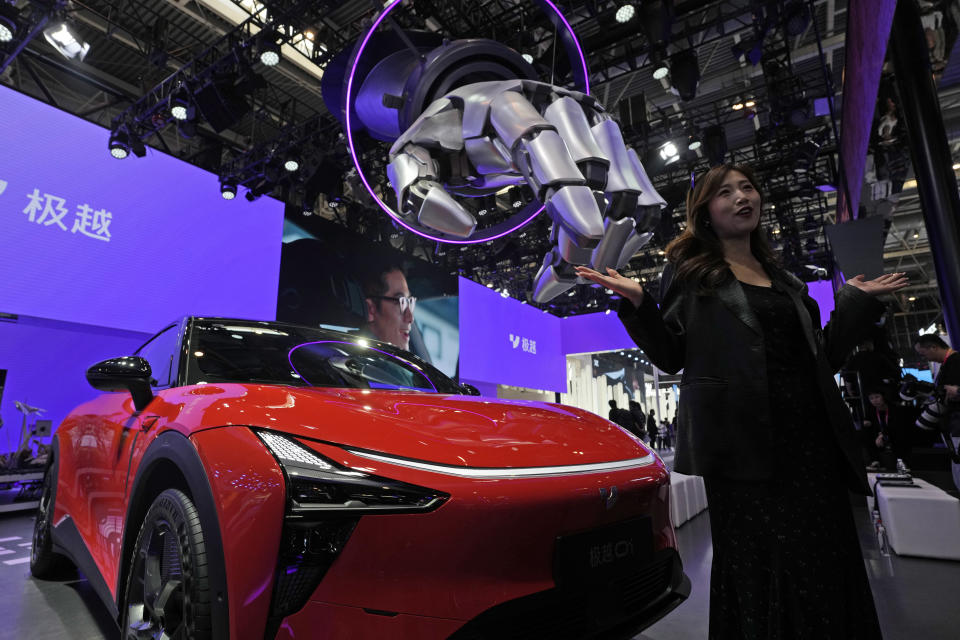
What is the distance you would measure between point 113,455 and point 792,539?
2077mm

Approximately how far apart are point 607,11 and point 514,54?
3603 mm

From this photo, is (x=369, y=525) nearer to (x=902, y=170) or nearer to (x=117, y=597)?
(x=117, y=597)

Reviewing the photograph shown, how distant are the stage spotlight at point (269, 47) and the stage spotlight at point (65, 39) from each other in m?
1.91

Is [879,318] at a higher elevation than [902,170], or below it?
below

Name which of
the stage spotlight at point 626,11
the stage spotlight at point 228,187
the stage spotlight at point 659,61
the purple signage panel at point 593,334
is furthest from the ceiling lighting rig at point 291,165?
the purple signage panel at point 593,334

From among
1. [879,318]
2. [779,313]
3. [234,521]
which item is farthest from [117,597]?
[879,318]

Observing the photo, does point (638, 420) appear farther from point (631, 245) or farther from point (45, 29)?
point (45, 29)

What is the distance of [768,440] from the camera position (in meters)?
1.08

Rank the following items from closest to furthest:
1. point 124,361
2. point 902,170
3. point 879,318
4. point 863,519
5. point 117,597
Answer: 1. point 879,318
2. point 117,597
3. point 124,361
4. point 902,170
5. point 863,519

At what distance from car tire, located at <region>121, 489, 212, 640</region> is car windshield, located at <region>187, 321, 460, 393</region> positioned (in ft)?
1.56

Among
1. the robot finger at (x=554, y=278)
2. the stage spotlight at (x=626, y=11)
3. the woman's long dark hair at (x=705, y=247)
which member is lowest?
the woman's long dark hair at (x=705, y=247)

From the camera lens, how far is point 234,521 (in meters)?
1.07

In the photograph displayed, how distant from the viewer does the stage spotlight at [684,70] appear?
20.7 ft

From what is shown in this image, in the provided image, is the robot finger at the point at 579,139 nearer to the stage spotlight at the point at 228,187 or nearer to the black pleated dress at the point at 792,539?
the black pleated dress at the point at 792,539
